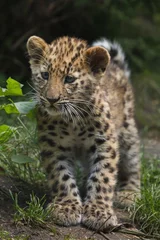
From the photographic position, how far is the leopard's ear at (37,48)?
6.53 meters

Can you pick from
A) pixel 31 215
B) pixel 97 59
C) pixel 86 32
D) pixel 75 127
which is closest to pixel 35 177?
pixel 75 127

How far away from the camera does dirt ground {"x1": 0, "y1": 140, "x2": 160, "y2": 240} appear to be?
18.7 ft

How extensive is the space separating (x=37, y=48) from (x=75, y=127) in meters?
0.85

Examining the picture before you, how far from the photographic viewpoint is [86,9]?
12102 millimetres

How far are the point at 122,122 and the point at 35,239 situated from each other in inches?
102

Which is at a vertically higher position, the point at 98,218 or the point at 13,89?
the point at 13,89

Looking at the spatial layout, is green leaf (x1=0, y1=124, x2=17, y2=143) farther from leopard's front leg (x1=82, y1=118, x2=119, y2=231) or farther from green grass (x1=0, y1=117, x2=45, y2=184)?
leopard's front leg (x1=82, y1=118, x2=119, y2=231)

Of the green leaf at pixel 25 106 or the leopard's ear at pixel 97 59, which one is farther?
the leopard's ear at pixel 97 59

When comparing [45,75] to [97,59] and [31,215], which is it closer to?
[97,59]

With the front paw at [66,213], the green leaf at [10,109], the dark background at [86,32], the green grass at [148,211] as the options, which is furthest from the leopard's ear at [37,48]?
the dark background at [86,32]

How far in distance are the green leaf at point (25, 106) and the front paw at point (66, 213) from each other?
0.90 meters

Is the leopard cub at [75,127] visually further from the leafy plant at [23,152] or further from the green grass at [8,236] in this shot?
the green grass at [8,236]

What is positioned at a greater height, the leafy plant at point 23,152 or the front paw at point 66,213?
the leafy plant at point 23,152

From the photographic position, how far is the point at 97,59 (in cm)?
653
